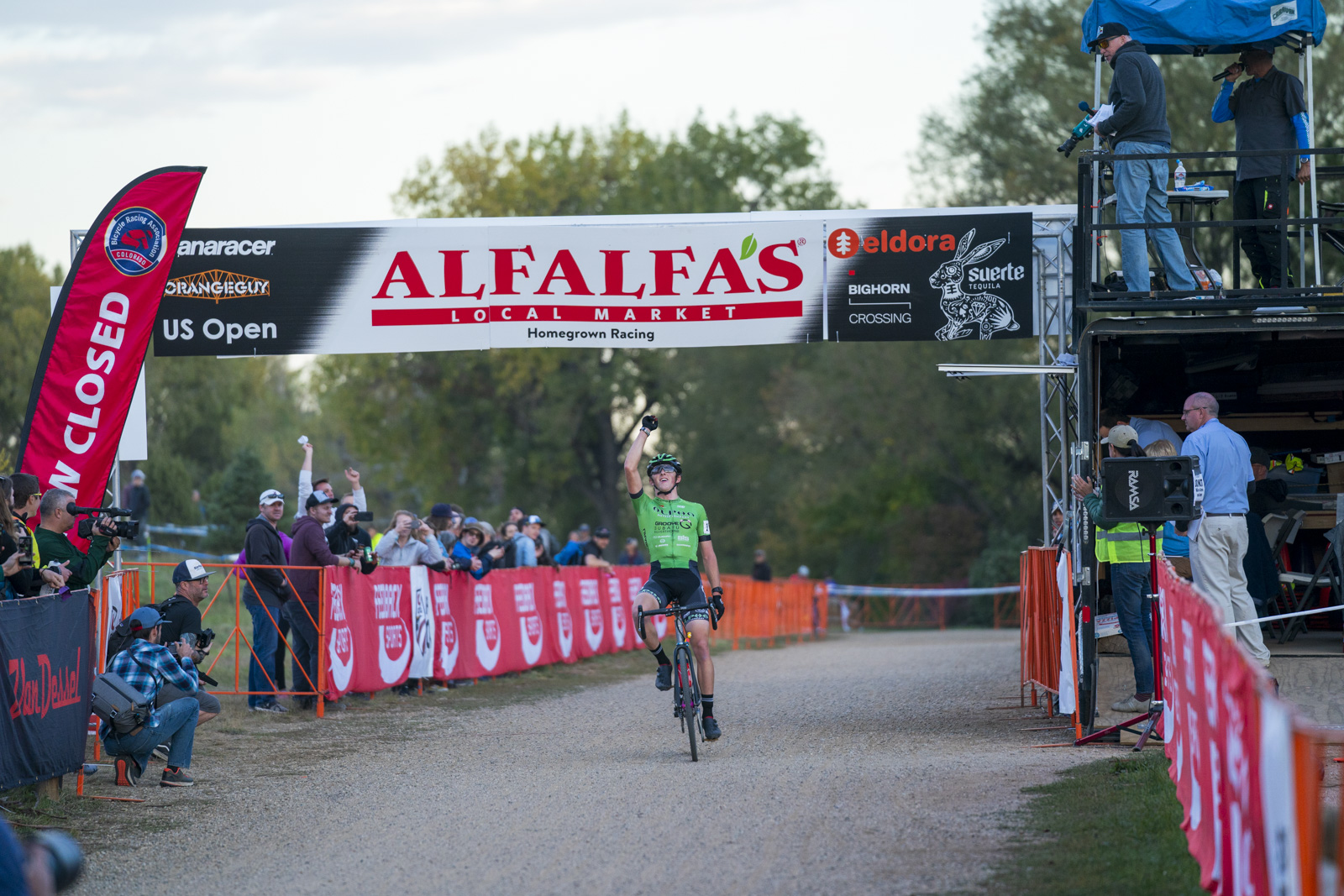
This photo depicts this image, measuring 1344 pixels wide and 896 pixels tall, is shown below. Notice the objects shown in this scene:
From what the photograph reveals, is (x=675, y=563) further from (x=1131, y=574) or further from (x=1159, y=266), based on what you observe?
(x=1159, y=266)

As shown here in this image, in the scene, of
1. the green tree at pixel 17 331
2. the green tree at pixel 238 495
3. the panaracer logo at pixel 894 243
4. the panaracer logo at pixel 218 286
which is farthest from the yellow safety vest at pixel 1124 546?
the green tree at pixel 17 331

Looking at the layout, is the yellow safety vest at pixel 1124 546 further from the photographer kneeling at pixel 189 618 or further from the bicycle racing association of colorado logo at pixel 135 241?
the bicycle racing association of colorado logo at pixel 135 241

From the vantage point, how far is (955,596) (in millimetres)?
41656

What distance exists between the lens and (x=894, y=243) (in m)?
12.5

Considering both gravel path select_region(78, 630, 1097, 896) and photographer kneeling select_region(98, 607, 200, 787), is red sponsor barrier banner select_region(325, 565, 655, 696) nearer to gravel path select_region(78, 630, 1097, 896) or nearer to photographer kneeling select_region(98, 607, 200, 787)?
gravel path select_region(78, 630, 1097, 896)

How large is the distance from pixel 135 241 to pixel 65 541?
2768 mm

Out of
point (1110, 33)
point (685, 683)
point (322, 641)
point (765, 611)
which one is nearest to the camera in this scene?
point (685, 683)

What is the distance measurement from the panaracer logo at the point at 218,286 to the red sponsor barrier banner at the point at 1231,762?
8437mm

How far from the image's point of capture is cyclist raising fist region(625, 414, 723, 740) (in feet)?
33.1

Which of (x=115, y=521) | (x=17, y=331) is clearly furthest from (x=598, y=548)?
(x=17, y=331)

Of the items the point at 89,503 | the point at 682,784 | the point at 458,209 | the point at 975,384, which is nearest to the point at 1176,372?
the point at 682,784

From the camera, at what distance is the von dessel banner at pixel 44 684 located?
25.4 feet

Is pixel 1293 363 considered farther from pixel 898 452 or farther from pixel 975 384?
pixel 898 452

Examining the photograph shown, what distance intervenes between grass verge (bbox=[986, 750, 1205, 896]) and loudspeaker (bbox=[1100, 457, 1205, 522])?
1.55 meters
